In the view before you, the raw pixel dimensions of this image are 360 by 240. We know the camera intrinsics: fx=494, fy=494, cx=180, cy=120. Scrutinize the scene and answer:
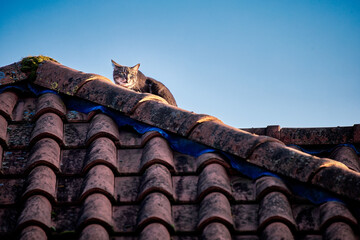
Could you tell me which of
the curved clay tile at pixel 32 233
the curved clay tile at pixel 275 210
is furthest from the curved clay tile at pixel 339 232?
the curved clay tile at pixel 32 233

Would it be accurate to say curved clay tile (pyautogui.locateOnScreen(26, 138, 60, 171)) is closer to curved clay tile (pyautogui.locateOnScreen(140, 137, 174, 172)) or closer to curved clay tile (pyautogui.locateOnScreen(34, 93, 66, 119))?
curved clay tile (pyautogui.locateOnScreen(34, 93, 66, 119))

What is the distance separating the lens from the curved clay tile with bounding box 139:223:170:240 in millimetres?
2773

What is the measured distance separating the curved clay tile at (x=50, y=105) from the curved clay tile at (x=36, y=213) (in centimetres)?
104

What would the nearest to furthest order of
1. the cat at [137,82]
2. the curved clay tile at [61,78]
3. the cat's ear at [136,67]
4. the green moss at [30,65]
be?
1. the curved clay tile at [61,78]
2. the green moss at [30,65]
3. the cat at [137,82]
4. the cat's ear at [136,67]

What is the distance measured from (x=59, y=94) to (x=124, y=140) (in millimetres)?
858

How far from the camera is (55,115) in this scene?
3938 mm

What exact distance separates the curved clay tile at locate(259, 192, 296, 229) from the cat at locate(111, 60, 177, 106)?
6330 mm

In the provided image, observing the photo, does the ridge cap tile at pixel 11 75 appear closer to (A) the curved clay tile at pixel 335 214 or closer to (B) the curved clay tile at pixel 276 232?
(B) the curved clay tile at pixel 276 232

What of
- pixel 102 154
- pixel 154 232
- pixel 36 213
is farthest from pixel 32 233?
pixel 102 154

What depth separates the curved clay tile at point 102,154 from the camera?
3.38 metres

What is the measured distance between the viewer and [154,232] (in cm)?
280

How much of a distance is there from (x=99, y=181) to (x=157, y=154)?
0.49 meters

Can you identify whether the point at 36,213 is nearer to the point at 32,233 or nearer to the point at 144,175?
the point at 32,233

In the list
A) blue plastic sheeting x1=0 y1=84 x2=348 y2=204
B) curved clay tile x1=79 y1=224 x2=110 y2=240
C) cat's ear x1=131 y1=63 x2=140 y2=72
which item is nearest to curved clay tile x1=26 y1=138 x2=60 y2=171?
blue plastic sheeting x1=0 y1=84 x2=348 y2=204
